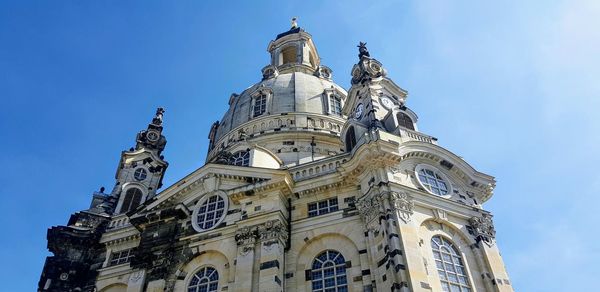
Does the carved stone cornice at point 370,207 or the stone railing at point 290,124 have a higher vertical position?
the stone railing at point 290,124

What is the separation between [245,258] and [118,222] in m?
11.9

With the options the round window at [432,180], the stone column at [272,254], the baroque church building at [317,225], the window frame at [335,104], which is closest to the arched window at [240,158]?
the baroque church building at [317,225]

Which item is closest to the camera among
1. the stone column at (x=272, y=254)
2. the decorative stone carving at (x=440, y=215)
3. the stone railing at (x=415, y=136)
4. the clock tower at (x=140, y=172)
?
the stone column at (x=272, y=254)

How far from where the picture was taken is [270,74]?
1991 inches

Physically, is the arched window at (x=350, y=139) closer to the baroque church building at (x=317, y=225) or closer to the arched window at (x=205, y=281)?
the baroque church building at (x=317, y=225)

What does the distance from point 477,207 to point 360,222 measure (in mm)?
6768

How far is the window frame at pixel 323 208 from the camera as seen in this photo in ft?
84.8

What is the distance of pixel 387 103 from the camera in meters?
32.1

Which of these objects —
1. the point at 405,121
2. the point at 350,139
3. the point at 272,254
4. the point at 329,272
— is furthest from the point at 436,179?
the point at 272,254

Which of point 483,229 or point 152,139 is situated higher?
point 152,139

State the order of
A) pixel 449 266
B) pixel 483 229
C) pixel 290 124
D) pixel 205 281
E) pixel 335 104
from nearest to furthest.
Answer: pixel 449 266, pixel 483 229, pixel 205 281, pixel 290 124, pixel 335 104

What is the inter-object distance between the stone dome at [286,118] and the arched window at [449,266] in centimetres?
1263

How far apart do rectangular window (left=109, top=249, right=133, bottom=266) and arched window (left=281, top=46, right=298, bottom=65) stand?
34612 mm

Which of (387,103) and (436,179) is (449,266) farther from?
(387,103)
